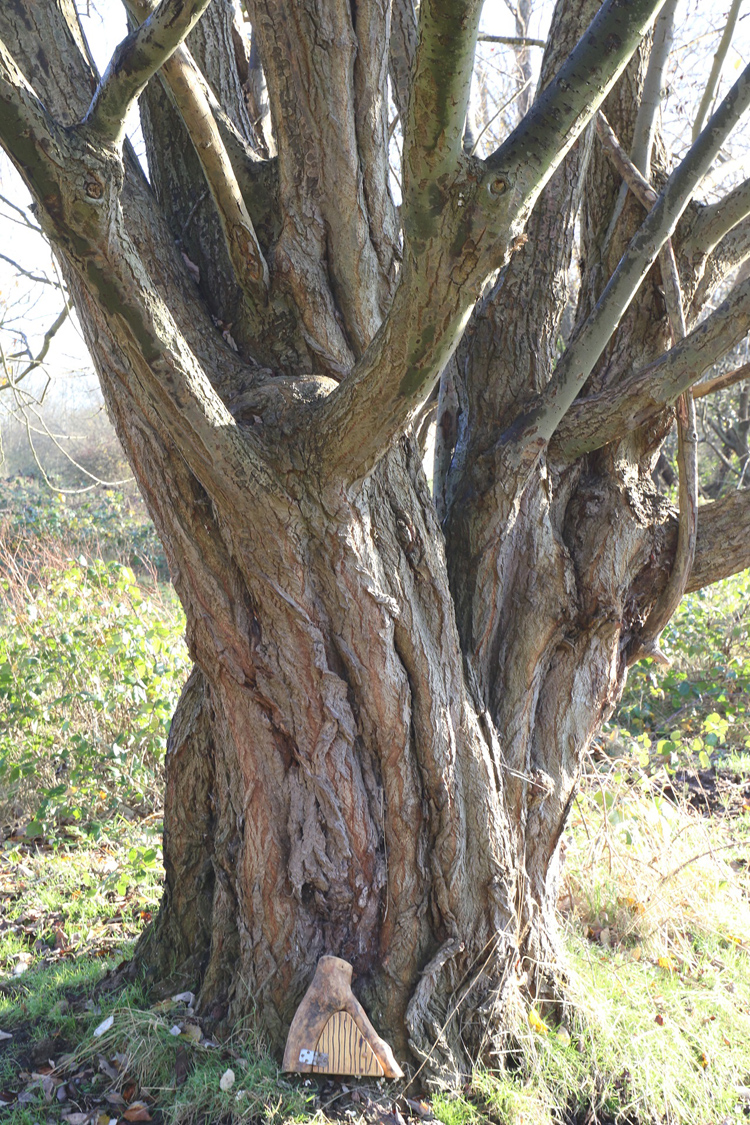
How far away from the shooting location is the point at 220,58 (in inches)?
107

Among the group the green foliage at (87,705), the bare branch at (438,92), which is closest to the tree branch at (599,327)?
the bare branch at (438,92)

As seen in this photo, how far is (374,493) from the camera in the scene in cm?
238

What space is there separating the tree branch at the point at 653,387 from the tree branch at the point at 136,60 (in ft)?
5.47

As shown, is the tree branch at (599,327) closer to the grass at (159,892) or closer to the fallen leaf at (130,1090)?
the grass at (159,892)

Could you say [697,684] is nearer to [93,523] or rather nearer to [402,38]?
[402,38]

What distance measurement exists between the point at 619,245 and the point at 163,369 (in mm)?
1947

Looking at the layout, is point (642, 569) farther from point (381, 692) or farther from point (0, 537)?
point (0, 537)

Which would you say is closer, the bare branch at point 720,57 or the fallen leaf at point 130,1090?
the fallen leaf at point 130,1090

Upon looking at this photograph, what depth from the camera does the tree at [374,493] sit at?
2.16 m

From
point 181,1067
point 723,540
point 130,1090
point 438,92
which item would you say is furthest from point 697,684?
point 438,92

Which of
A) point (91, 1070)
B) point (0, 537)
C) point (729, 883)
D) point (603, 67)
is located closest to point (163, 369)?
point (603, 67)

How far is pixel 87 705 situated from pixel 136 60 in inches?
163

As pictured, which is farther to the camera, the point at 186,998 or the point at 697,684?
the point at 697,684

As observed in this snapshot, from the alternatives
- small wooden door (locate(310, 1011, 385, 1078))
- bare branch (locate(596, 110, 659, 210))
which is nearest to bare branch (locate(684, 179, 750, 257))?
bare branch (locate(596, 110, 659, 210))
